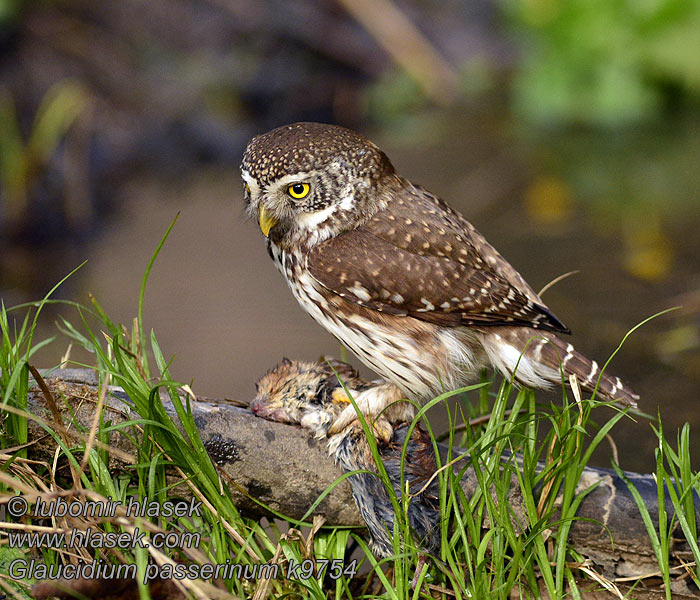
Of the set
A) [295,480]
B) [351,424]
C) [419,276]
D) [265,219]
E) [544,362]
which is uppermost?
[265,219]

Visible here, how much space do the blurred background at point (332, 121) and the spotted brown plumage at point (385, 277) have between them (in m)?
2.29

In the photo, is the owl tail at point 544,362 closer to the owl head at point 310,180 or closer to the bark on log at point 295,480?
the bark on log at point 295,480

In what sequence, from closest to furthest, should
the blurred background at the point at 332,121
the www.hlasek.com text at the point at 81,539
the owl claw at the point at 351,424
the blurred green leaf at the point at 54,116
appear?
the www.hlasek.com text at the point at 81,539, the owl claw at the point at 351,424, the blurred background at the point at 332,121, the blurred green leaf at the point at 54,116

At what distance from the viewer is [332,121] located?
8.81 meters

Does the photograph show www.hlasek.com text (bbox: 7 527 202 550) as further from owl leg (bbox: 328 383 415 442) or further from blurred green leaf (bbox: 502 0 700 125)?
blurred green leaf (bbox: 502 0 700 125)

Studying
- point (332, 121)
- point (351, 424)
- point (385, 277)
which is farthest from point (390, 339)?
point (332, 121)

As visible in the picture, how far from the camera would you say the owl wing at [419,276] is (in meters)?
3.26

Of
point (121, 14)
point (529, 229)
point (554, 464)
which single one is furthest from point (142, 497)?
point (121, 14)

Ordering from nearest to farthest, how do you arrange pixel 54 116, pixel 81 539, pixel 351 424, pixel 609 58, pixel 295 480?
pixel 81 539
pixel 295 480
pixel 351 424
pixel 54 116
pixel 609 58

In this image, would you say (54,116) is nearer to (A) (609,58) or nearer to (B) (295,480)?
(A) (609,58)

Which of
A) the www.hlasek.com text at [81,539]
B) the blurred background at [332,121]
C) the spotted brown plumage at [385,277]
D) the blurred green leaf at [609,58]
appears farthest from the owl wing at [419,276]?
the blurred green leaf at [609,58]

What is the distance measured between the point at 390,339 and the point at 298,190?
657 millimetres

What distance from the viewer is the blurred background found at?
6.28 meters

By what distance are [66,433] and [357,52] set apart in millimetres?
7133
